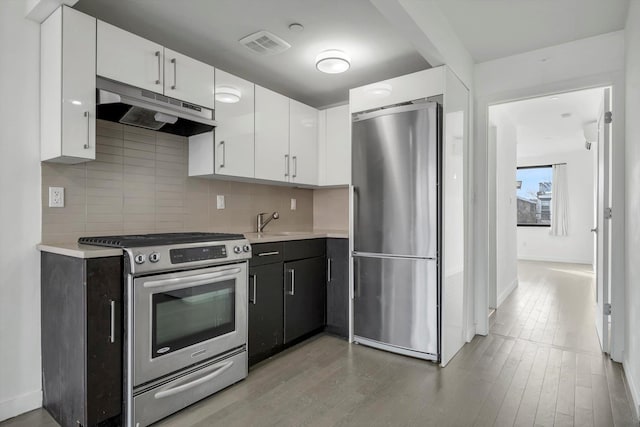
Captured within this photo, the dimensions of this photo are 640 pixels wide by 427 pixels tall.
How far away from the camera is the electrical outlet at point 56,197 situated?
2.09 m

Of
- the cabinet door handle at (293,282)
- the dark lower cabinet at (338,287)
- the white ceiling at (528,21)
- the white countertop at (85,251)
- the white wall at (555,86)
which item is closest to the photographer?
the white countertop at (85,251)

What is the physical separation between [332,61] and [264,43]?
0.55 m

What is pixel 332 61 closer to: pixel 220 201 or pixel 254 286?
pixel 220 201

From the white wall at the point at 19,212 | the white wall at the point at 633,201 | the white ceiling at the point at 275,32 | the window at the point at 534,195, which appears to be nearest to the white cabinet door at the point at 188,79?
the white ceiling at the point at 275,32

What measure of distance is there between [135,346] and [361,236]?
182 cm

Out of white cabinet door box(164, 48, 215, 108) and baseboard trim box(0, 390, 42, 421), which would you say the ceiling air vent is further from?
baseboard trim box(0, 390, 42, 421)

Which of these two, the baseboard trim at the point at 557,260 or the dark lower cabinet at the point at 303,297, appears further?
the baseboard trim at the point at 557,260

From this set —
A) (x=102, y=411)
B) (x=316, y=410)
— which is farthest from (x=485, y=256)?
(x=102, y=411)

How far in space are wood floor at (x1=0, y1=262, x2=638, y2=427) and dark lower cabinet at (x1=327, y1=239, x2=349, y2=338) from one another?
13cm

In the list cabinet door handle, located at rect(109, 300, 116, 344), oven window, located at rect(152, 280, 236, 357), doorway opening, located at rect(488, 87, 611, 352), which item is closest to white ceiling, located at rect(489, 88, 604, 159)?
doorway opening, located at rect(488, 87, 611, 352)

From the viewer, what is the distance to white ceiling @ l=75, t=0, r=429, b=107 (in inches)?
86.1

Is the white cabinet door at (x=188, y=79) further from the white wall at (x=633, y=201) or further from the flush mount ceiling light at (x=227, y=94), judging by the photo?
the white wall at (x=633, y=201)

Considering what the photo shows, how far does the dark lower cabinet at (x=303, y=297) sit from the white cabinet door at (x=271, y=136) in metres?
0.85

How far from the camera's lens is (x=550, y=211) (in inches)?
333
